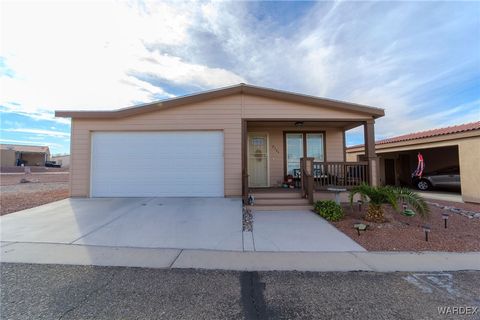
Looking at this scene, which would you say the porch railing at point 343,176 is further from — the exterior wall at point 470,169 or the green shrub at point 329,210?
the exterior wall at point 470,169

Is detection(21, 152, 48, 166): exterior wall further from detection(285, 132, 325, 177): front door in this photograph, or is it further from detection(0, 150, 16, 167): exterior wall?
detection(285, 132, 325, 177): front door

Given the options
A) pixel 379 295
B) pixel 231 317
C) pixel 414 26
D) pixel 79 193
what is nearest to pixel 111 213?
pixel 79 193

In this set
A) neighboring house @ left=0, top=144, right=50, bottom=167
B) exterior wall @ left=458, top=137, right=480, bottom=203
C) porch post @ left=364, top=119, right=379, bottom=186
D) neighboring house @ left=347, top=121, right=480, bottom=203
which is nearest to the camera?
porch post @ left=364, top=119, right=379, bottom=186

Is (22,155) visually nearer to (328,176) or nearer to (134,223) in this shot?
(134,223)

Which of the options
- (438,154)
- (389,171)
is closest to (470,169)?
(438,154)

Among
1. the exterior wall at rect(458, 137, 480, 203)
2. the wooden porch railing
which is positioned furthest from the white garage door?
the exterior wall at rect(458, 137, 480, 203)

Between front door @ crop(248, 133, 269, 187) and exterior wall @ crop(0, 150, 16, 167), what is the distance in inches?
1982

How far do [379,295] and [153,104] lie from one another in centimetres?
813

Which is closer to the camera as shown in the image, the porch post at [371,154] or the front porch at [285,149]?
the porch post at [371,154]

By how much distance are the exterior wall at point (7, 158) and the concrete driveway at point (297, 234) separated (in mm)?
52709

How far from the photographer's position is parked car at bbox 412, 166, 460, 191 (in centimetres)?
1234

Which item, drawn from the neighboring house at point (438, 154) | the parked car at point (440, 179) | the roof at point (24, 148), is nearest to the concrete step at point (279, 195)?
the neighboring house at point (438, 154)

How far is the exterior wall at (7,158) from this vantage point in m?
39.3

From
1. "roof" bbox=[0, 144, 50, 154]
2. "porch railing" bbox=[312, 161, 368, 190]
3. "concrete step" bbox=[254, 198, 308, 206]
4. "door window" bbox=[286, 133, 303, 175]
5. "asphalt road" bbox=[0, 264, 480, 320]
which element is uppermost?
"roof" bbox=[0, 144, 50, 154]
